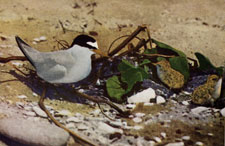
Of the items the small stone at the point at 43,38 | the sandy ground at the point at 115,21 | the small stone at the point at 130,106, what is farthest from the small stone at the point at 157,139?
the small stone at the point at 43,38

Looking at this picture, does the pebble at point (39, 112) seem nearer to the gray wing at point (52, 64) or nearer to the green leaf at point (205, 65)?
the gray wing at point (52, 64)

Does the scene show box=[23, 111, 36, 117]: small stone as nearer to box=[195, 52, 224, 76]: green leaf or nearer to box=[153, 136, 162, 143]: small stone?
box=[153, 136, 162, 143]: small stone

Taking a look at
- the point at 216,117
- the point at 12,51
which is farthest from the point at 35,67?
the point at 216,117

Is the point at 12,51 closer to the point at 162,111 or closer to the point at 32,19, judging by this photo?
Result: the point at 32,19

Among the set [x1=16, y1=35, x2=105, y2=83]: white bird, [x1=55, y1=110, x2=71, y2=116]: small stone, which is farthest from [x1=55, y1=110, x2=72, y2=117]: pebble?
[x1=16, y1=35, x2=105, y2=83]: white bird

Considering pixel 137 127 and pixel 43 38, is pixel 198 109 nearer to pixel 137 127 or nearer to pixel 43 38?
pixel 137 127
